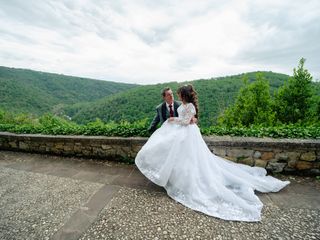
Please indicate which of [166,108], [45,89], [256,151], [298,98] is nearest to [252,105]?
[298,98]

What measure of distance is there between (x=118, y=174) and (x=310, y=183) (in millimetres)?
3502

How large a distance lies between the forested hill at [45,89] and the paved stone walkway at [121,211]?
1597 inches

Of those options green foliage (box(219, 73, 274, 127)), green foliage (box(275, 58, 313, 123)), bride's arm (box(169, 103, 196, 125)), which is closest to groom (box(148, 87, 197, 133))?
bride's arm (box(169, 103, 196, 125))

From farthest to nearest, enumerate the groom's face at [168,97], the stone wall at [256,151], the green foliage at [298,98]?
A: the green foliage at [298,98], the groom's face at [168,97], the stone wall at [256,151]

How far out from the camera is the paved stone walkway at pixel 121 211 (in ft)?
7.24

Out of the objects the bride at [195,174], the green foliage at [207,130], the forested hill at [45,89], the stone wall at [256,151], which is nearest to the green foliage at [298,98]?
the green foliage at [207,130]

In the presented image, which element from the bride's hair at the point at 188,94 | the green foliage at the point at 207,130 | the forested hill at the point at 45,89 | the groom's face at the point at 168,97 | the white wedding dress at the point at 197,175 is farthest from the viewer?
the forested hill at the point at 45,89

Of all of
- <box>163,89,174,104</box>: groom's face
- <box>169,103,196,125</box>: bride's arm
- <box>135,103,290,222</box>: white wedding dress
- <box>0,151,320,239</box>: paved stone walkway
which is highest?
<box>163,89,174,104</box>: groom's face

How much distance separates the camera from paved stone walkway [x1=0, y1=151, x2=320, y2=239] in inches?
86.9

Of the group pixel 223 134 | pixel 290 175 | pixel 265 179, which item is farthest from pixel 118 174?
pixel 290 175

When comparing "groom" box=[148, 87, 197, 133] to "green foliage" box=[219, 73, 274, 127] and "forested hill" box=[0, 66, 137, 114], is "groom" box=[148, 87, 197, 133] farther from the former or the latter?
"forested hill" box=[0, 66, 137, 114]

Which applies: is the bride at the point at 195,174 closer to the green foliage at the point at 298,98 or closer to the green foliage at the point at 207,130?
the green foliage at the point at 207,130

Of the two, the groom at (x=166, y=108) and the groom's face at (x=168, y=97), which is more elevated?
the groom's face at (x=168, y=97)

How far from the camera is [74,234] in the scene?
87.9 inches
